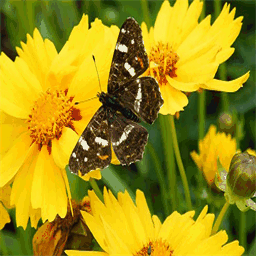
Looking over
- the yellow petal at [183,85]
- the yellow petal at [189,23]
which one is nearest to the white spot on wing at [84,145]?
the yellow petal at [183,85]

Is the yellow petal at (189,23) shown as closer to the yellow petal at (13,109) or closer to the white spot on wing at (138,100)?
the white spot on wing at (138,100)

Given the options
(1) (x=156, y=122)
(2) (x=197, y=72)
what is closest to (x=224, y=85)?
(2) (x=197, y=72)

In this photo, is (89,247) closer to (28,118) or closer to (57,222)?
(57,222)

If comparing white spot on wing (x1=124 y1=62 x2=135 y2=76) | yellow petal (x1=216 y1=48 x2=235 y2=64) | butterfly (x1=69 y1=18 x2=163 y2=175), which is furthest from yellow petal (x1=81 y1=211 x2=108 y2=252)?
yellow petal (x1=216 y1=48 x2=235 y2=64)

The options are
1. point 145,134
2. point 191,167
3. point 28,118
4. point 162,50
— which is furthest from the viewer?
point 191,167

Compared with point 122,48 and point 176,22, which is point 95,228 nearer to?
point 122,48

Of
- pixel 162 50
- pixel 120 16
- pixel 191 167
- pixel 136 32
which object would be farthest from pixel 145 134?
pixel 120 16
